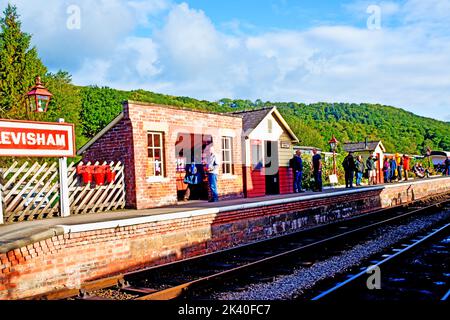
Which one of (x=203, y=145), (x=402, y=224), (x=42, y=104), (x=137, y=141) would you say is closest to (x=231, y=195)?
(x=203, y=145)

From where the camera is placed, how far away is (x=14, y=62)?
3069cm

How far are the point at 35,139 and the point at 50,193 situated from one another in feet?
4.51

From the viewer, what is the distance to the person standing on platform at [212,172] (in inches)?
526

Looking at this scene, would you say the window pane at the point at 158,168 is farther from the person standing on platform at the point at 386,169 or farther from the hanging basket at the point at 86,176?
the person standing on platform at the point at 386,169

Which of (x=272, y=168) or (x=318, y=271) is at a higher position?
(x=272, y=168)

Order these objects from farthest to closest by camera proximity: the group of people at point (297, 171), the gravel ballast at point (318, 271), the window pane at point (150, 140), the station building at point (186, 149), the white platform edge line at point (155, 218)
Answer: the group of people at point (297, 171) → the window pane at point (150, 140) → the station building at point (186, 149) → the white platform edge line at point (155, 218) → the gravel ballast at point (318, 271)

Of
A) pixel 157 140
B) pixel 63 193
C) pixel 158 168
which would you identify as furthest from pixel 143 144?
pixel 63 193

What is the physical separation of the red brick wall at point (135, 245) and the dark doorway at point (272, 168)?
3226mm

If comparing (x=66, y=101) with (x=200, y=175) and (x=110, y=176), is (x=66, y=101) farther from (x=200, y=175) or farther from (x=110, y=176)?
(x=110, y=176)

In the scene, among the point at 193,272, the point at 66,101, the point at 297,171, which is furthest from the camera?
the point at 66,101

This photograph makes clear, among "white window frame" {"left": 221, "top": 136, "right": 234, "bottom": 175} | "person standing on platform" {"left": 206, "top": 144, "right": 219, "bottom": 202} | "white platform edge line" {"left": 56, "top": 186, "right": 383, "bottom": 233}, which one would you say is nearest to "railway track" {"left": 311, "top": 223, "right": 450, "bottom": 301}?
"white platform edge line" {"left": 56, "top": 186, "right": 383, "bottom": 233}

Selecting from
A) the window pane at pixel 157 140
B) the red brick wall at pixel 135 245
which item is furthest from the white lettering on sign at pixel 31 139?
the window pane at pixel 157 140

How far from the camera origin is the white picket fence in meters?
9.41
